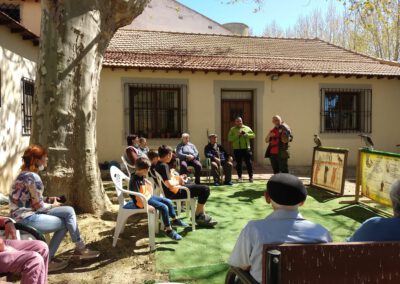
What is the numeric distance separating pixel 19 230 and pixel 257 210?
13.4 feet

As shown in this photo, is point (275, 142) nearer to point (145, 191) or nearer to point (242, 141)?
point (242, 141)

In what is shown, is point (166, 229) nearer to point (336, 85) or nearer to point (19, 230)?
point (19, 230)

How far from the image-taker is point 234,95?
12.1 meters

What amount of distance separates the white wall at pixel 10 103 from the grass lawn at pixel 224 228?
433 cm

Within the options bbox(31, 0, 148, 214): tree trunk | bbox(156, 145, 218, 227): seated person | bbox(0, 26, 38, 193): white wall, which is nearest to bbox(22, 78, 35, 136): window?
bbox(0, 26, 38, 193): white wall

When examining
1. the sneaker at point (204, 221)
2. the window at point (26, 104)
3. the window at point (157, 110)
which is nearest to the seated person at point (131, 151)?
the sneaker at point (204, 221)

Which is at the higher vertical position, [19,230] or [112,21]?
[112,21]

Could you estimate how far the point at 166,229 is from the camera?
14.9 feet

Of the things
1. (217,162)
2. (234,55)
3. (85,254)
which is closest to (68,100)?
(85,254)

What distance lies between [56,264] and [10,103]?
5353 millimetres

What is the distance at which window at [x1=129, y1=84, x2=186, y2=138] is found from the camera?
11352 millimetres

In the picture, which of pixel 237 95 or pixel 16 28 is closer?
pixel 16 28

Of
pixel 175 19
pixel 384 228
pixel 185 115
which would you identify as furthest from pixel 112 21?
pixel 175 19

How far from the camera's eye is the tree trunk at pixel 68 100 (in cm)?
515
